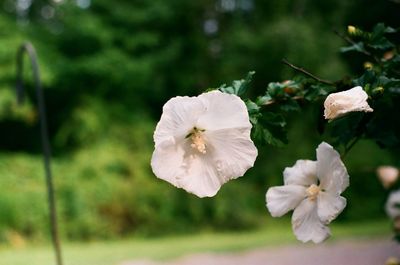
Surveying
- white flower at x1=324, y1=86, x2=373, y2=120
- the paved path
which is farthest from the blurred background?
white flower at x1=324, y1=86, x2=373, y2=120

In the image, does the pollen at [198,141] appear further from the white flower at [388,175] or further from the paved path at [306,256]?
the paved path at [306,256]

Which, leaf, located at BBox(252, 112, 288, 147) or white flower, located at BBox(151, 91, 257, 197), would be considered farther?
leaf, located at BBox(252, 112, 288, 147)

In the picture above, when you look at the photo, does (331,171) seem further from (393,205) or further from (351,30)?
(393,205)

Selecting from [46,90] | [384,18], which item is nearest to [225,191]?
[46,90]

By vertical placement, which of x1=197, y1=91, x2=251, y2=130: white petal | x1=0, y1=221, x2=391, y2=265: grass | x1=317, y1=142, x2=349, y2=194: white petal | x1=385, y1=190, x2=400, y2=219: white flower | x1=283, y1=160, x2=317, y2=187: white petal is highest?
x1=197, y1=91, x2=251, y2=130: white petal

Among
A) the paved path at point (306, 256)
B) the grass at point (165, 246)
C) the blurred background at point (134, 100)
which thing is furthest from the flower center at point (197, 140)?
the blurred background at point (134, 100)

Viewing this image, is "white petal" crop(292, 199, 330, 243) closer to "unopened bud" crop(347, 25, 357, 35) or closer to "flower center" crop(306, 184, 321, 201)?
"flower center" crop(306, 184, 321, 201)
